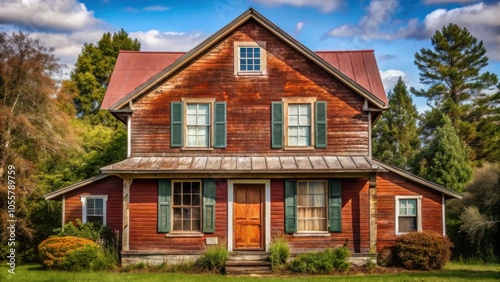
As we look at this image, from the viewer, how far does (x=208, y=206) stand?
17969mm

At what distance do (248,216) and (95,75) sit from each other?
29.8 meters

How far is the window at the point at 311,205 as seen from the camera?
1808 cm

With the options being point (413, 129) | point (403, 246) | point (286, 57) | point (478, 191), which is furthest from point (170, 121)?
point (413, 129)

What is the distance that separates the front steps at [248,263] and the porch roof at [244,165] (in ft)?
8.88

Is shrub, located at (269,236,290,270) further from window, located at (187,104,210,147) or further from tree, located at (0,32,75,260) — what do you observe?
tree, located at (0,32,75,260)

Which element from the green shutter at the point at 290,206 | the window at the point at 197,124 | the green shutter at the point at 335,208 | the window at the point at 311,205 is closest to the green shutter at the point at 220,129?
the window at the point at 197,124

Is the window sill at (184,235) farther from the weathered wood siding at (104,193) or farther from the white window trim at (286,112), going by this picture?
the white window trim at (286,112)

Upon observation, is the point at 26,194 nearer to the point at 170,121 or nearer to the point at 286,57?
the point at 170,121

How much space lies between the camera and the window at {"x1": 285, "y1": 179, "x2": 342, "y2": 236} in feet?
58.7

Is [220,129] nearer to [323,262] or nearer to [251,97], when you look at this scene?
[251,97]

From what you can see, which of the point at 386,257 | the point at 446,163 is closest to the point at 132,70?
the point at 386,257

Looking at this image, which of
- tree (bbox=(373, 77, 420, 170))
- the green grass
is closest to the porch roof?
the green grass

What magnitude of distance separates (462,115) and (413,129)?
6.76 m

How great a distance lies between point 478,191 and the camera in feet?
71.0
